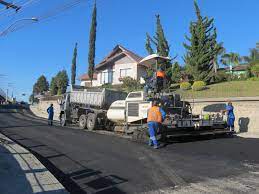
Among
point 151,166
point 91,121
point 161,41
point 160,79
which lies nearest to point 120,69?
point 161,41

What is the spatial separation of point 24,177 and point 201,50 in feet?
88.3

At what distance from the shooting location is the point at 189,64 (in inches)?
1312

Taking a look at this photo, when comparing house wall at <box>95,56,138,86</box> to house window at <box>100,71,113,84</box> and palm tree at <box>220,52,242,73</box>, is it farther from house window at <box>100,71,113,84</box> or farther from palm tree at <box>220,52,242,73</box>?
palm tree at <box>220,52,242,73</box>

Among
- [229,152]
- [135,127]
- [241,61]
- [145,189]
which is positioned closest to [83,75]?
[241,61]

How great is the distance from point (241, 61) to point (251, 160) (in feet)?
202

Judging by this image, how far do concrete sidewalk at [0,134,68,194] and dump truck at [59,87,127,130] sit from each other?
980 centimetres

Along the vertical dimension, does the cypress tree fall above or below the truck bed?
above

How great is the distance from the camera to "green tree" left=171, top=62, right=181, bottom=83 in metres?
35.6

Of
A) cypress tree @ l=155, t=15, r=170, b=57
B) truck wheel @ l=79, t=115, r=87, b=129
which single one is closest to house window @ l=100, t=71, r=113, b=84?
cypress tree @ l=155, t=15, r=170, b=57

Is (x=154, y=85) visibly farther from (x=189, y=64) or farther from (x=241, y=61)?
(x=241, y=61)

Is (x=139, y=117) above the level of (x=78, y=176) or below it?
above

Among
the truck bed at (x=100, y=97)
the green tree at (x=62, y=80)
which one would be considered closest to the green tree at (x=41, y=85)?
the green tree at (x=62, y=80)

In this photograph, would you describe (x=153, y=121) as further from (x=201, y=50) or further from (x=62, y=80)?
(x=62, y=80)

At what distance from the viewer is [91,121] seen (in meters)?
21.1
